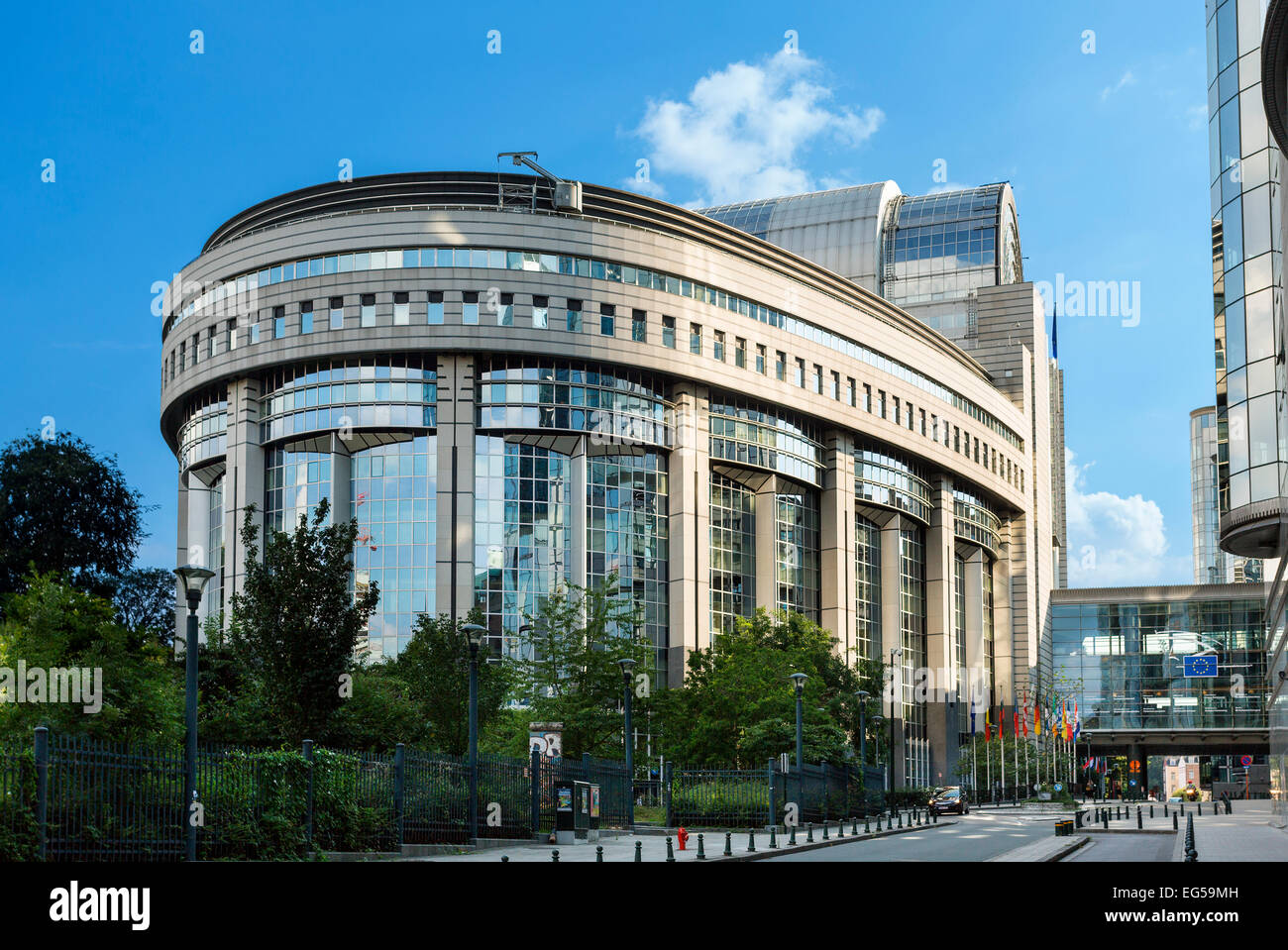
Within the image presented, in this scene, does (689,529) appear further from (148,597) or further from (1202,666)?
(1202,666)

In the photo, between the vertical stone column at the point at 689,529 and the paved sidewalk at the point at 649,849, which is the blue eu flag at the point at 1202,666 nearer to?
the vertical stone column at the point at 689,529

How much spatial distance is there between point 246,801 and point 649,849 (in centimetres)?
1396

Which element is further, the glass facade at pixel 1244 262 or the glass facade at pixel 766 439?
the glass facade at pixel 766 439

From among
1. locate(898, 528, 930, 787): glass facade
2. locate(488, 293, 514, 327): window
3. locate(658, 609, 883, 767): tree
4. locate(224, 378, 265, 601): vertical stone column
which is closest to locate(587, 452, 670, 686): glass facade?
locate(658, 609, 883, 767): tree

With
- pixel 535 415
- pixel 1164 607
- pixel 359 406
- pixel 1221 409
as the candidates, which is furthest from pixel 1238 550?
pixel 1164 607

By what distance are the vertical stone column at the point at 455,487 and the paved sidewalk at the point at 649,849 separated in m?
33.1

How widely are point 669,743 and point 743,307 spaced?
34223 millimetres

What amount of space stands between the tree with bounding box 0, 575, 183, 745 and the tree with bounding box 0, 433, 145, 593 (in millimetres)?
33808

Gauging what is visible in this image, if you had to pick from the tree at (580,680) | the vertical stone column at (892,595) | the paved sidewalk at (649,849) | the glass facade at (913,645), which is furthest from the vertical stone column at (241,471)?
the glass facade at (913,645)

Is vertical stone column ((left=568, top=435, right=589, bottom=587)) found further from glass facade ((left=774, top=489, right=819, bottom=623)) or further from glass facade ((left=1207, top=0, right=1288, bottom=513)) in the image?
glass facade ((left=1207, top=0, right=1288, bottom=513))

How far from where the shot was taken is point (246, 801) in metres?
25.4

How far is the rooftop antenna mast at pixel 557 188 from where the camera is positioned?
83250mm
